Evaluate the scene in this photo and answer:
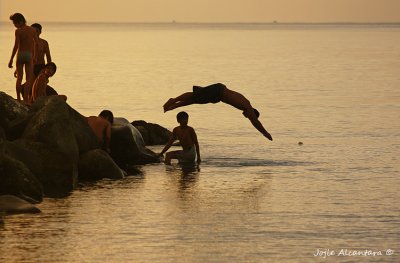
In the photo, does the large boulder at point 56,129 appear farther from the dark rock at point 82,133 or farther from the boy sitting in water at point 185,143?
the boy sitting in water at point 185,143

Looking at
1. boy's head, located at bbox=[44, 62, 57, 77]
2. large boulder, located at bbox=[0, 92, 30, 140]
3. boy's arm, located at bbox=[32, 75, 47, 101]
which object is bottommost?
large boulder, located at bbox=[0, 92, 30, 140]

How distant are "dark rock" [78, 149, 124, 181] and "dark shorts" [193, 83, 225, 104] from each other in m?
3.43

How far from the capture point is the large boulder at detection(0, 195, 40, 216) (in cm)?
1862

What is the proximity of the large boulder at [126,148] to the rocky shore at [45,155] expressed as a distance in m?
0.12

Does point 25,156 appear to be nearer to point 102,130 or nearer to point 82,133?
point 82,133

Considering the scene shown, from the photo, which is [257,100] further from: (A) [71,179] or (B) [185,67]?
(B) [185,67]

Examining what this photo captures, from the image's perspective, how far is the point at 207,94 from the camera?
1004 inches

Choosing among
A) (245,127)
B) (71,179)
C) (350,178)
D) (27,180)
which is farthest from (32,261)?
(245,127)

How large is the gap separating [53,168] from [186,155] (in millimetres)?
4536

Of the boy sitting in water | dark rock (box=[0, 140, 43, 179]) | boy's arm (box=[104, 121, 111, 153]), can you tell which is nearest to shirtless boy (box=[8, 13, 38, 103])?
boy's arm (box=[104, 121, 111, 153])

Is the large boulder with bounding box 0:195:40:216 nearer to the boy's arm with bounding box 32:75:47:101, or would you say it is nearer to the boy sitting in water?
the boy sitting in water

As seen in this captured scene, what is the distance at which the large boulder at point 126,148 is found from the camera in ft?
79.5

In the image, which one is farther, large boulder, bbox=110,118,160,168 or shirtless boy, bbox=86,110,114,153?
large boulder, bbox=110,118,160,168

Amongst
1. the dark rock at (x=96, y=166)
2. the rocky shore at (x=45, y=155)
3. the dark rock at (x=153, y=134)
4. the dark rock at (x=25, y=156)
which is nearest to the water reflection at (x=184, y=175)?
the rocky shore at (x=45, y=155)
